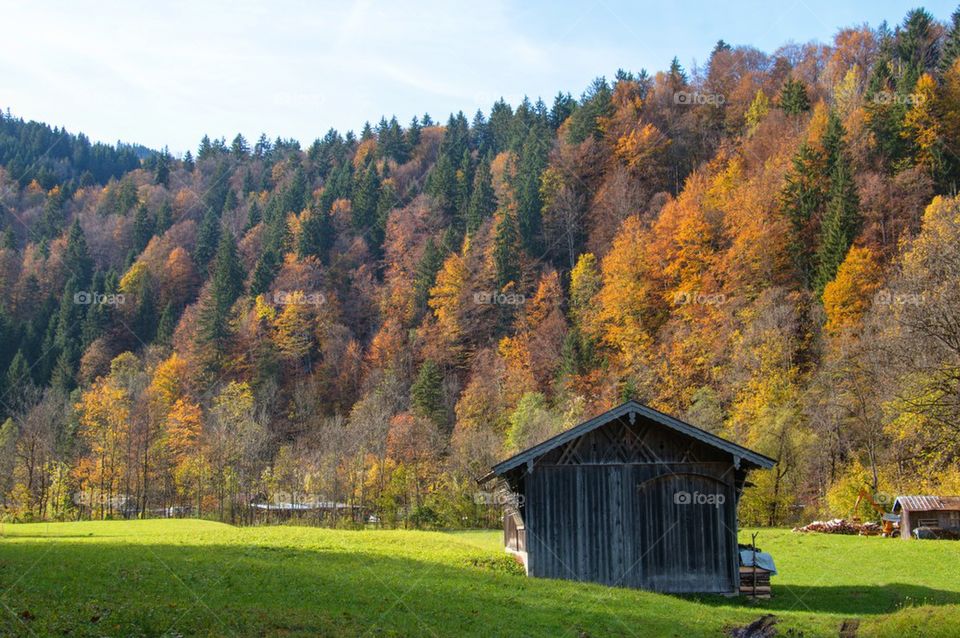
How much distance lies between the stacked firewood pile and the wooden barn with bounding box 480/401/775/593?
66.2 feet

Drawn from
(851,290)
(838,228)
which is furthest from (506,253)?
(851,290)

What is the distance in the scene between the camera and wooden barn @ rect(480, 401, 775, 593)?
27.3m

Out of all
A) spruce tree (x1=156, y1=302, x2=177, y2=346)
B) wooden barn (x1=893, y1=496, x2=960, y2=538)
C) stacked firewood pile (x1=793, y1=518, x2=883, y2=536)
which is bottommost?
stacked firewood pile (x1=793, y1=518, x2=883, y2=536)

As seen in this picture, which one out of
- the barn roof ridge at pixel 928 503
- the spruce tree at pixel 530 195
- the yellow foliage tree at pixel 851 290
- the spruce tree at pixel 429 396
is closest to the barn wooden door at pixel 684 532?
the barn roof ridge at pixel 928 503

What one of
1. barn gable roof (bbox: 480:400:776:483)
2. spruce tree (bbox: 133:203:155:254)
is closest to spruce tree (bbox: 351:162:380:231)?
spruce tree (bbox: 133:203:155:254)

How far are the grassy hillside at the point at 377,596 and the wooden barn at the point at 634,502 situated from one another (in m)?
1.49

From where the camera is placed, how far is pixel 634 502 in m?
27.7

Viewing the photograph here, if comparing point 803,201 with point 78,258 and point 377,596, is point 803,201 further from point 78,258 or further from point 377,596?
point 78,258

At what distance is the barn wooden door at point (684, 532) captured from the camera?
27.3 meters

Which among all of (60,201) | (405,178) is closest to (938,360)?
(405,178)

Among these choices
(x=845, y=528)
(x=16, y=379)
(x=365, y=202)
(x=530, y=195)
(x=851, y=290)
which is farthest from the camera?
(x=365, y=202)

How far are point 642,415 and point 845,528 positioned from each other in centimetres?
2350

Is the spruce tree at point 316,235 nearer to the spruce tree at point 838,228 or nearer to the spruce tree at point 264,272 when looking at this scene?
the spruce tree at point 264,272

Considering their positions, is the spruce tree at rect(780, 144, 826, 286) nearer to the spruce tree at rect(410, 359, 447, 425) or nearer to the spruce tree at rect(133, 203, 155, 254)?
the spruce tree at rect(410, 359, 447, 425)
